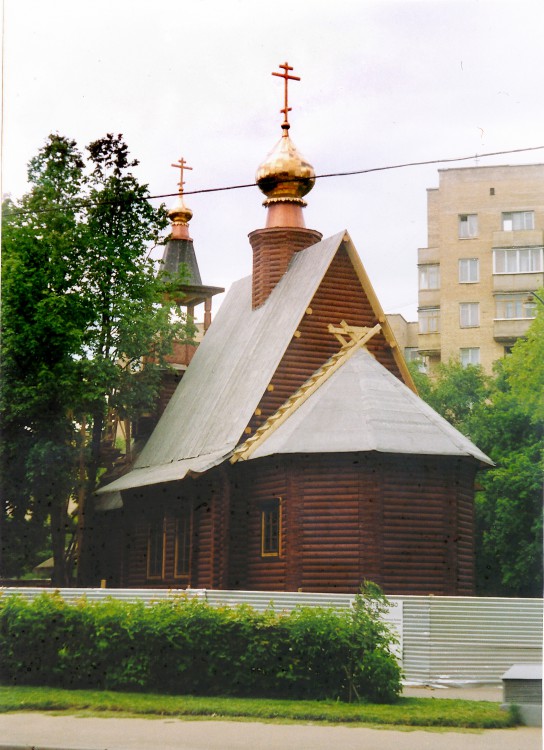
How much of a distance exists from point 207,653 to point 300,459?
729cm

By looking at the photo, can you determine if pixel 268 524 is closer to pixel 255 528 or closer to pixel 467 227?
pixel 255 528

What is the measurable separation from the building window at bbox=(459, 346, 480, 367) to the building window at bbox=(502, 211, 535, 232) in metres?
4.38

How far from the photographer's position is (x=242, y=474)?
81.4 ft

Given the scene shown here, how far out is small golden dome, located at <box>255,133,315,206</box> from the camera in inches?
1212

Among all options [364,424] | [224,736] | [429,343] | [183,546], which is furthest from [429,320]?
[224,736]

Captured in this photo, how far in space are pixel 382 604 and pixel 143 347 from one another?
14.2 m

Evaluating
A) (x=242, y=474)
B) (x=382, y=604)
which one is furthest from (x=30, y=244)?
(x=382, y=604)

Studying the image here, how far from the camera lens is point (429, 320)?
91.4 ft

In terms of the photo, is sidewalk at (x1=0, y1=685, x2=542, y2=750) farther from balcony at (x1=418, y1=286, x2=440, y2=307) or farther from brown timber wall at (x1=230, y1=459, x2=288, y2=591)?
balcony at (x1=418, y1=286, x2=440, y2=307)

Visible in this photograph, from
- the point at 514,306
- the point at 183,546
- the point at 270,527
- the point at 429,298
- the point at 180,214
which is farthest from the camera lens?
the point at 180,214

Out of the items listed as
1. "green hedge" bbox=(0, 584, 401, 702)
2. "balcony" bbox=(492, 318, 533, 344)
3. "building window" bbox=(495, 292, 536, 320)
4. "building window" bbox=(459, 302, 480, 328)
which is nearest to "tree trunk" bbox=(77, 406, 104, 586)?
"building window" bbox=(459, 302, 480, 328)

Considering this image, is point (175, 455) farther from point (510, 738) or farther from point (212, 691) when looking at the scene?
point (510, 738)

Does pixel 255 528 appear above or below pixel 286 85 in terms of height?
below

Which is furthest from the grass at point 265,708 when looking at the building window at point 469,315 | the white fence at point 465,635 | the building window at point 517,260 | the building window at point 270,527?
the building window at point 469,315
